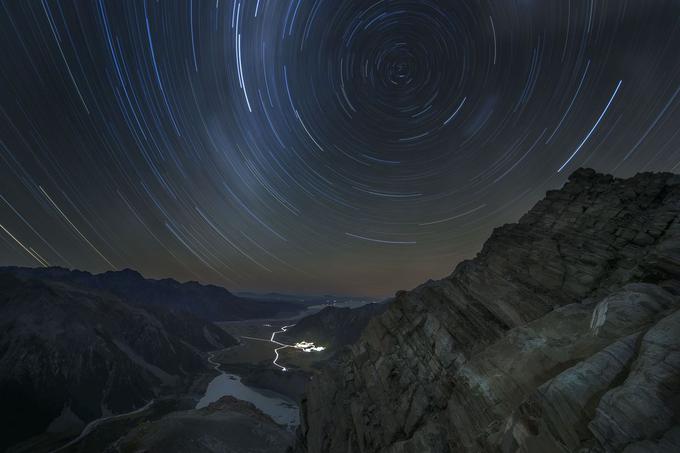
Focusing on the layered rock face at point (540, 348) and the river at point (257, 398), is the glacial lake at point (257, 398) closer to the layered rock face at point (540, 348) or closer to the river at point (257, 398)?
the river at point (257, 398)

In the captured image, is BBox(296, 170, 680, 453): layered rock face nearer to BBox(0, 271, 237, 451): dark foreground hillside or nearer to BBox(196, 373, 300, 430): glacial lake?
BBox(196, 373, 300, 430): glacial lake

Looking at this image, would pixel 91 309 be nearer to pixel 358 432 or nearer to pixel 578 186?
pixel 358 432

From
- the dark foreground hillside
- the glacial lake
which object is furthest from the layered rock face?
the dark foreground hillside

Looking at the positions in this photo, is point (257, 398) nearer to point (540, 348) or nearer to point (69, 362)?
point (69, 362)

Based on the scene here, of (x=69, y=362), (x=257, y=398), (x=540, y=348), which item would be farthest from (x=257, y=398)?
(x=540, y=348)

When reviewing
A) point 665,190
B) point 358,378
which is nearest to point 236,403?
point 358,378

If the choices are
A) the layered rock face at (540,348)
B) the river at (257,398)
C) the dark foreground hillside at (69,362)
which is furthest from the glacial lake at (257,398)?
the layered rock face at (540,348)
